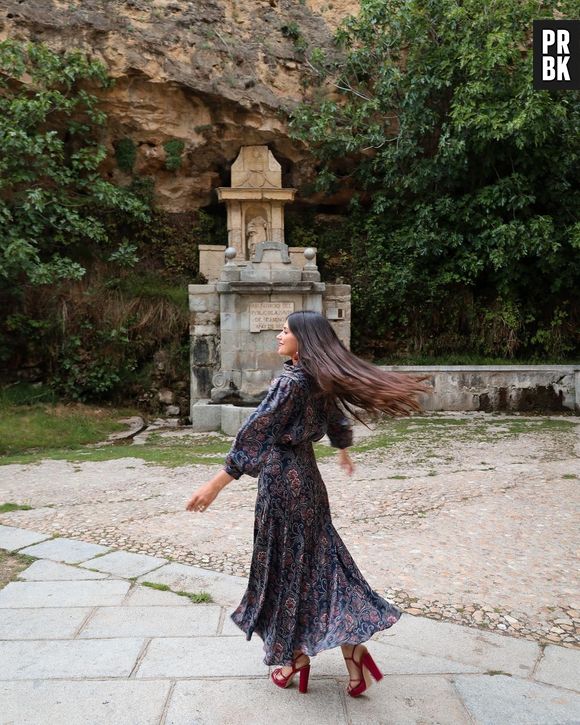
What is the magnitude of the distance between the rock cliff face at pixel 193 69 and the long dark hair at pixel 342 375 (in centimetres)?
1312

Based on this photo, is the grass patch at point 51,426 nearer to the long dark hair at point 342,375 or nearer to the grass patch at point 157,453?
the grass patch at point 157,453

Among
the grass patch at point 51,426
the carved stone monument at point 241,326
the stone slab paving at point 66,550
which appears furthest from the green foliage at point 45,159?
the stone slab paving at point 66,550

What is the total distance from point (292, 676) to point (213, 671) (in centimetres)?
36

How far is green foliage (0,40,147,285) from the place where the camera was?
34.3ft

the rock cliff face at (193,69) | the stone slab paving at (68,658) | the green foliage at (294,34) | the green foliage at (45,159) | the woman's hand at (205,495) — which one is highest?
the green foliage at (294,34)

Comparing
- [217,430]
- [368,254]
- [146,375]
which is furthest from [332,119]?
[217,430]

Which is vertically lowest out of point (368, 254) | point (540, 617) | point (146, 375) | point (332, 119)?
point (540, 617)

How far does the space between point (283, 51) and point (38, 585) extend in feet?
46.7

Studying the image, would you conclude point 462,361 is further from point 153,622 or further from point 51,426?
point 153,622

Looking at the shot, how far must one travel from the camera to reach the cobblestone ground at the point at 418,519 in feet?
11.4

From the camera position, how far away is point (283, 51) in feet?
48.1

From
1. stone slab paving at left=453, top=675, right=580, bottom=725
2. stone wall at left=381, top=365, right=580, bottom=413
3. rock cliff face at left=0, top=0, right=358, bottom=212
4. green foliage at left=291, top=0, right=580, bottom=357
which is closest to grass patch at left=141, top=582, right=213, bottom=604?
stone slab paving at left=453, top=675, right=580, bottom=725

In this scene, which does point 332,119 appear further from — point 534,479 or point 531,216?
point 534,479

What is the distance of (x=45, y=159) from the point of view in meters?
11.0
